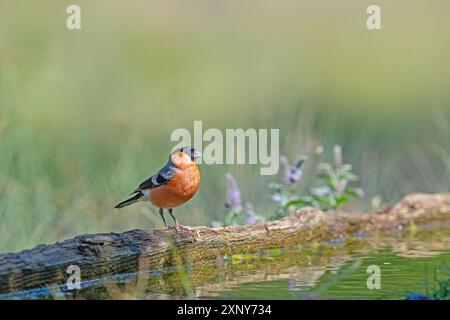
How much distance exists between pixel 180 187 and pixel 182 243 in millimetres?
380

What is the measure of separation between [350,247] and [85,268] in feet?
7.06

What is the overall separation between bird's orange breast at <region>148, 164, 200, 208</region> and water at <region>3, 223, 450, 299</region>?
443mm

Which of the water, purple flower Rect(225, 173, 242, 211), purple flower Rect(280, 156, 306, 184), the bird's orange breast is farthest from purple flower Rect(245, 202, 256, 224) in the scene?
the bird's orange breast

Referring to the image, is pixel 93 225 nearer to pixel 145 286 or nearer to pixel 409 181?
pixel 145 286

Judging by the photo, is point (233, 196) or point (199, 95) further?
point (199, 95)

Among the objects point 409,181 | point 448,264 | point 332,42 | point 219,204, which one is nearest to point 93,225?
point 219,204

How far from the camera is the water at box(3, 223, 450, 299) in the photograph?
4.52 m

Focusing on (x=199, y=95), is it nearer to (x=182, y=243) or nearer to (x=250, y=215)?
(x=250, y=215)

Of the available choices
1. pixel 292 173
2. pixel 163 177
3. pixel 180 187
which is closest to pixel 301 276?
pixel 180 187

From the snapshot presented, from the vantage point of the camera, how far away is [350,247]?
6.19m

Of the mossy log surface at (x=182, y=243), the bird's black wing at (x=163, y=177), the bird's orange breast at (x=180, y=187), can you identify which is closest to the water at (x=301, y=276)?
the mossy log surface at (x=182, y=243)

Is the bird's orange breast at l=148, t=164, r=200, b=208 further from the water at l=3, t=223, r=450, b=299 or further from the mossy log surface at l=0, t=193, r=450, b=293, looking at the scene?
the water at l=3, t=223, r=450, b=299

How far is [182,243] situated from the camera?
527 centimetres
